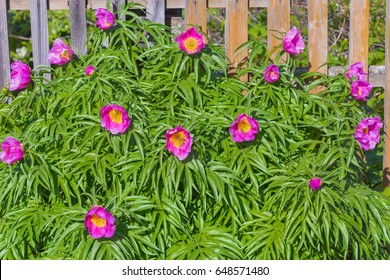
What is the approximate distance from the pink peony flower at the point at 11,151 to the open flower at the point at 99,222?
1.51 feet

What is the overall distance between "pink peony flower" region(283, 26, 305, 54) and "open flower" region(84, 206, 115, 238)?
138cm

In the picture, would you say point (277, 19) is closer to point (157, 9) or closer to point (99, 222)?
point (157, 9)

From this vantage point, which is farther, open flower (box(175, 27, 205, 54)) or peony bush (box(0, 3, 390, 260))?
open flower (box(175, 27, 205, 54))

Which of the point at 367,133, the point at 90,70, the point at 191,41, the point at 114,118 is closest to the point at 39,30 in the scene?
the point at 90,70

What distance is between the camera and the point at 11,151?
3.44m

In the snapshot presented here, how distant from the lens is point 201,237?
3.47 meters

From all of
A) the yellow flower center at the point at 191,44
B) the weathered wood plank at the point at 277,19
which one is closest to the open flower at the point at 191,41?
the yellow flower center at the point at 191,44

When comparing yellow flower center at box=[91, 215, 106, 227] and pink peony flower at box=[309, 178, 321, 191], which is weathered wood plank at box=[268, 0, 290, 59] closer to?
pink peony flower at box=[309, 178, 321, 191]

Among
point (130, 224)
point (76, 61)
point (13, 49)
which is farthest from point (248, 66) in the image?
point (13, 49)

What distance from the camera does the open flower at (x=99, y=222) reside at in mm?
3189

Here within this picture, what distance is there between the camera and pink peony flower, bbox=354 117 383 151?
3.65m

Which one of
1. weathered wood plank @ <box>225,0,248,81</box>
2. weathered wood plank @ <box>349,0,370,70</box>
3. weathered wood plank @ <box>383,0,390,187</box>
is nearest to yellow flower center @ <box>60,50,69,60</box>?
weathered wood plank @ <box>225,0,248,81</box>

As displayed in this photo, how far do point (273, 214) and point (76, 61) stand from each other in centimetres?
136

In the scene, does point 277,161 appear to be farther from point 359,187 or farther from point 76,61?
point 76,61
